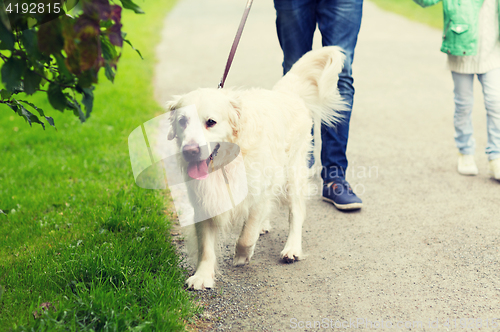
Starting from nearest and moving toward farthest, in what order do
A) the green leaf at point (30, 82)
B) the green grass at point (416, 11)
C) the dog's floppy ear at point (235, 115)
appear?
the green leaf at point (30, 82) → the dog's floppy ear at point (235, 115) → the green grass at point (416, 11)

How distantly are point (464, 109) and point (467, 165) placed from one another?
55 cm

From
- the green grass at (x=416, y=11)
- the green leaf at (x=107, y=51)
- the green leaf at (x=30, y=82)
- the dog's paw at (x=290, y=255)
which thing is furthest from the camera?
the green grass at (x=416, y=11)

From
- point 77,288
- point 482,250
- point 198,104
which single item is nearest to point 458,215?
point 482,250

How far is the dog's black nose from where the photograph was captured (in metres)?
2.36

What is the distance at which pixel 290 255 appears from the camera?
2.98 m

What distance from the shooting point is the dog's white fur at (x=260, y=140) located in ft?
8.33

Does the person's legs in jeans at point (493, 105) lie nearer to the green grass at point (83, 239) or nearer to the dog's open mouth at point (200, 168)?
the dog's open mouth at point (200, 168)

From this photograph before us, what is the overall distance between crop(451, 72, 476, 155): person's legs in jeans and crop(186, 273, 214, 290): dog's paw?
3020 mm

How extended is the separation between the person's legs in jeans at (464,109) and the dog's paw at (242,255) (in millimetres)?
2668

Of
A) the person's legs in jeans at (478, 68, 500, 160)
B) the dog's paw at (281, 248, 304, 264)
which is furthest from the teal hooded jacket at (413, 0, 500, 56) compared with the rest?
the dog's paw at (281, 248, 304, 264)

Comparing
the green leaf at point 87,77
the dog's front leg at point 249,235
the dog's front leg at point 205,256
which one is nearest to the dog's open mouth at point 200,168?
the dog's front leg at point 205,256

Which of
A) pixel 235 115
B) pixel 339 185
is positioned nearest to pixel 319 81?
pixel 339 185
